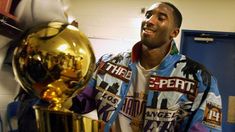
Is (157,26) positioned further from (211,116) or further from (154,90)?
(211,116)

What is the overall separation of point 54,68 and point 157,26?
0.80 meters

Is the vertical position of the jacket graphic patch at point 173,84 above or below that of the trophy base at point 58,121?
below

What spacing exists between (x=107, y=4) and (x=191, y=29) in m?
0.85

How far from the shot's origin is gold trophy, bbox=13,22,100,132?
1.53ft

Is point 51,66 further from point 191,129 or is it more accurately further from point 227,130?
point 227,130

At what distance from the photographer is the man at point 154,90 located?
40.3 inches

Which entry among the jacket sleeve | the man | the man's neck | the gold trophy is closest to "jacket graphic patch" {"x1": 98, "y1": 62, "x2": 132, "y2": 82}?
the man

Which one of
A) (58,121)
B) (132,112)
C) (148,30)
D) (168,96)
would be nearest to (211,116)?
(168,96)

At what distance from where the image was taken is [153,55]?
1.26m

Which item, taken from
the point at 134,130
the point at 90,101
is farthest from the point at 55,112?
the point at 134,130

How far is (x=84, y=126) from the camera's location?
48 centimetres

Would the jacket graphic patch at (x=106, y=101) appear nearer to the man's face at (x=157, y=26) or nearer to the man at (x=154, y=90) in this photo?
the man at (x=154, y=90)

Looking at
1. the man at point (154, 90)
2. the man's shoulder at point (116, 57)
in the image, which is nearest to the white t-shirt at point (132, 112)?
the man at point (154, 90)

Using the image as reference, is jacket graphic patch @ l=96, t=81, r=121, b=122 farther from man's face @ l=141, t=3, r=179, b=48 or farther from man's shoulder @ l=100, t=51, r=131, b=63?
man's face @ l=141, t=3, r=179, b=48
